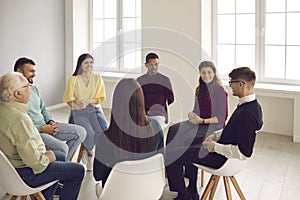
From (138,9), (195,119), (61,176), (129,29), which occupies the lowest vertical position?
(61,176)

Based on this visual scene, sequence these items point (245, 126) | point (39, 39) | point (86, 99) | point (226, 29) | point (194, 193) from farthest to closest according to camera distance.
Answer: point (39, 39) → point (226, 29) → point (86, 99) → point (194, 193) → point (245, 126)

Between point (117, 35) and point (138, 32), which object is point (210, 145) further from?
point (117, 35)

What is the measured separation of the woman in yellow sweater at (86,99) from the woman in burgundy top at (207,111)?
86cm

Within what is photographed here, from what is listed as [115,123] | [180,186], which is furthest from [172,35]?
[115,123]

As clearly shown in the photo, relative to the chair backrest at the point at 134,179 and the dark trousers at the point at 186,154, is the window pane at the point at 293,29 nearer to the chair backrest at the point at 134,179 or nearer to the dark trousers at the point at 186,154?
the dark trousers at the point at 186,154

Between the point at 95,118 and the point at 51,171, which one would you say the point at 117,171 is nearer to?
the point at 51,171

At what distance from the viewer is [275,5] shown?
561 centimetres

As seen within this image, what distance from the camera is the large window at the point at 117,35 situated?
275 inches

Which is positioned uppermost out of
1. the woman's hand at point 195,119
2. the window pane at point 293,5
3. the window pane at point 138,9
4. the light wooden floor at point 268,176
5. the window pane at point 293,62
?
the window pane at point 138,9

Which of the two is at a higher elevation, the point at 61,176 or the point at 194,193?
the point at 61,176

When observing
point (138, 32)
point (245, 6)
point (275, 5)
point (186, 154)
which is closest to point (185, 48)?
point (245, 6)

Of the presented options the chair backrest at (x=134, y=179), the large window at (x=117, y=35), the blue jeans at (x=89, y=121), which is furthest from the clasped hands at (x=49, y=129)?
the large window at (x=117, y=35)

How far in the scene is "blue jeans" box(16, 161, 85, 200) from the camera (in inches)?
107

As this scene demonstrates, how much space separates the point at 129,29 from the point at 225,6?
5.80ft
